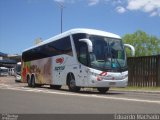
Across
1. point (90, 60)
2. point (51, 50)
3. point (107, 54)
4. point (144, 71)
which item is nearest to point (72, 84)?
point (90, 60)

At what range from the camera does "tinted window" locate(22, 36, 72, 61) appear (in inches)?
869

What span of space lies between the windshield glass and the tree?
7506 cm

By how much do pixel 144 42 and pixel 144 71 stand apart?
66.9 meters

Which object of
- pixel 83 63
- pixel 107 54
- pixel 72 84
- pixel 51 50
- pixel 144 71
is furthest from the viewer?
pixel 144 71

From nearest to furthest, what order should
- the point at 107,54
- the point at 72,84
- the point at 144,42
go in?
the point at 107,54 < the point at 72,84 < the point at 144,42

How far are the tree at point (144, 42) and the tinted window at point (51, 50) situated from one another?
212 ft

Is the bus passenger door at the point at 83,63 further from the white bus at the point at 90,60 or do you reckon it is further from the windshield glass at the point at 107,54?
the windshield glass at the point at 107,54

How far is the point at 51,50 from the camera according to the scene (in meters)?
25.4

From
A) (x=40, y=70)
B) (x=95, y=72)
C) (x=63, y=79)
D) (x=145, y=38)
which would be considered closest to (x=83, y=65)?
(x=95, y=72)

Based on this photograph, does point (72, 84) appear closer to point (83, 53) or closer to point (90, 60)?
point (83, 53)

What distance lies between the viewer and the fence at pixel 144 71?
28078mm

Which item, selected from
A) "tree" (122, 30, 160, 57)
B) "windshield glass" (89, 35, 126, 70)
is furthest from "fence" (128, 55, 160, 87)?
"tree" (122, 30, 160, 57)

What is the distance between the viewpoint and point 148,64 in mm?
28766

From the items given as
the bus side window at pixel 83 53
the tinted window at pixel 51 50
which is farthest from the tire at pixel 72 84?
the bus side window at pixel 83 53
